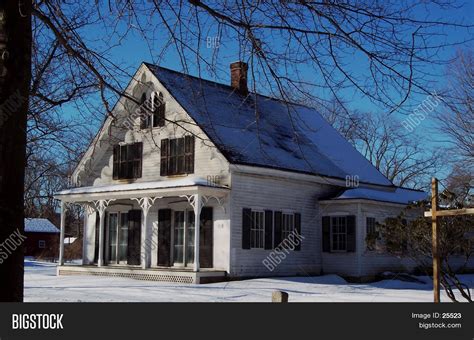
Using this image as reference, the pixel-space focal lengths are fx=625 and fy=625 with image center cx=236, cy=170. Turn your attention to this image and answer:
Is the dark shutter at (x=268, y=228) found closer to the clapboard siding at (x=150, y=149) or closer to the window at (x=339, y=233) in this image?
the clapboard siding at (x=150, y=149)

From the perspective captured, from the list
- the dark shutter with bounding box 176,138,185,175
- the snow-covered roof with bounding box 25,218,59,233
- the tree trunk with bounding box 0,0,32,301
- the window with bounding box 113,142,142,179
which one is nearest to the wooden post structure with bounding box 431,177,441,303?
the tree trunk with bounding box 0,0,32,301

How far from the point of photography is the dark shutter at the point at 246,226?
21234 millimetres

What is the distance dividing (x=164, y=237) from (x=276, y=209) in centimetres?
421

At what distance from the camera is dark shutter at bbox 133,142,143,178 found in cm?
2439

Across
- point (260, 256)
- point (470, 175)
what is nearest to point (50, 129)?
point (260, 256)

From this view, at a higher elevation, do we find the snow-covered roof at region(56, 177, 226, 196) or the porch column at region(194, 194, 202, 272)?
the snow-covered roof at region(56, 177, 226, 196)

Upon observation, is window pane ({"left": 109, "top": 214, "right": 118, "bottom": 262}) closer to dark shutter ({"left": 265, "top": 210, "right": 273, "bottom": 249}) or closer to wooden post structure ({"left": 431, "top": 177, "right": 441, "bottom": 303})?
dark shutter ({"left": 265, "top": 210, "right": 273, "bottom": 249})

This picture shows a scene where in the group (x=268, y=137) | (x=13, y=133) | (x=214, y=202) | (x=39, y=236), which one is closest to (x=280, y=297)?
(x=13, y=133)

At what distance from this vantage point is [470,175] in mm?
31406

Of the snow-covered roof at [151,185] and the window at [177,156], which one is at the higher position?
the window at [177,156]

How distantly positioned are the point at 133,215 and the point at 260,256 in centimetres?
546

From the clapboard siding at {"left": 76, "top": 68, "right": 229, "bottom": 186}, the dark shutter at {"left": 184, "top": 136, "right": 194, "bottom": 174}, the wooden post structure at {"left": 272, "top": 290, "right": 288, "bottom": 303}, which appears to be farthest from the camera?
the dark shutter at {"left": 184, "top": 136, "right": 194, "bottom": 174}

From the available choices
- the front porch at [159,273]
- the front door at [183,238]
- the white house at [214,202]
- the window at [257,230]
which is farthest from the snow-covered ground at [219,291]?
the front door at [183,238]

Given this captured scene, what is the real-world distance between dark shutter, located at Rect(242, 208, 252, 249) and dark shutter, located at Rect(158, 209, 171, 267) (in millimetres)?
3070
